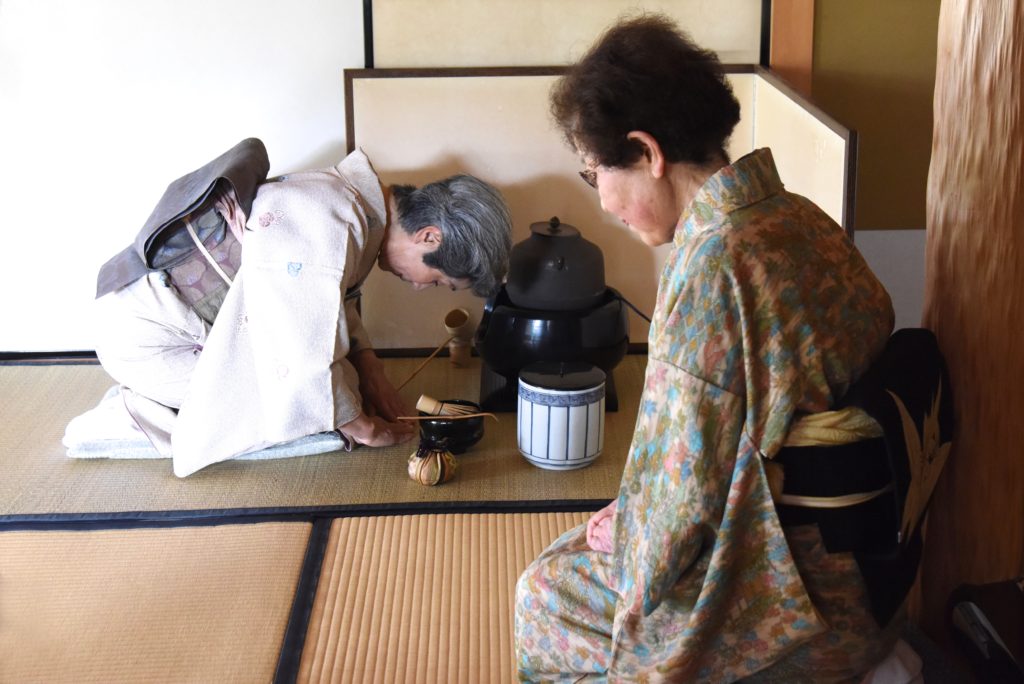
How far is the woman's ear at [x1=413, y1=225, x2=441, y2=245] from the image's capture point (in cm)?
300

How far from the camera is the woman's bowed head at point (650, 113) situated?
168 centimetres

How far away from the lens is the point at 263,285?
2797 mm

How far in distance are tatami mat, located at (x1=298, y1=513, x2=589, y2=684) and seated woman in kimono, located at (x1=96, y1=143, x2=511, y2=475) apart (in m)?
0.43

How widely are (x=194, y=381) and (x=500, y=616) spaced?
3.76 ft

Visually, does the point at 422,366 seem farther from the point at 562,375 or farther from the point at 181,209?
the point at 181,209

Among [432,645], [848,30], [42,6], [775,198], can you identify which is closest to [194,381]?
[432,645]

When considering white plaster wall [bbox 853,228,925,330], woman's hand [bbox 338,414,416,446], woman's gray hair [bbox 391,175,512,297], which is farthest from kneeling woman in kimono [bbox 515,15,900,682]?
white plaster wall [bbox 853,228,925,330]

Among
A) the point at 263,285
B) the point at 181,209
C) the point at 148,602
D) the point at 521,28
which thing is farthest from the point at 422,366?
the point at 148,602

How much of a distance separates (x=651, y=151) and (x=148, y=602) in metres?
1.48

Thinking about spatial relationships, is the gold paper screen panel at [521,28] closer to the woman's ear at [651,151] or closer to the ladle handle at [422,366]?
the ladle handle at [422,366]

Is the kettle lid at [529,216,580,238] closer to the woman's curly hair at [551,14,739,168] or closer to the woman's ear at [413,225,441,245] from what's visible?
the woman's ear at [413,225,441,245]

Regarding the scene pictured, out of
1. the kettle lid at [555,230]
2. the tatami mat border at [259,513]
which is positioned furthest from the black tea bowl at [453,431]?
the kettle lid at [555,230]

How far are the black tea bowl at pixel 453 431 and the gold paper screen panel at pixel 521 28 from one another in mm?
1256

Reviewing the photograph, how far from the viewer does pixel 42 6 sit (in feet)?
11.5
